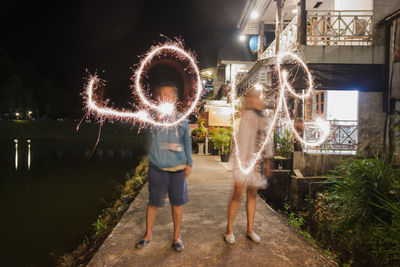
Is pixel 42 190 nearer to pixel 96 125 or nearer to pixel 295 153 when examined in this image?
pixel 295 153

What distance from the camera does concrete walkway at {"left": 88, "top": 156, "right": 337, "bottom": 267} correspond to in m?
3.05

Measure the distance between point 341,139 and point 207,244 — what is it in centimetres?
770

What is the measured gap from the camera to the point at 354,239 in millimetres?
4770

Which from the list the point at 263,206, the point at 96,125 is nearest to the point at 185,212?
the point at 263,206

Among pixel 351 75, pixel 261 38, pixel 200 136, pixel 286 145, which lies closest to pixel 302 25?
pixel 351 75

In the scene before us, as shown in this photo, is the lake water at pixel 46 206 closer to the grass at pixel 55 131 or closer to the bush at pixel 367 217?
the bush at pixel 367 217

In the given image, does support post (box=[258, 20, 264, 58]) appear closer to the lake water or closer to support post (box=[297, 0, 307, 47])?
support post (box=[297, 0, 307, 47])

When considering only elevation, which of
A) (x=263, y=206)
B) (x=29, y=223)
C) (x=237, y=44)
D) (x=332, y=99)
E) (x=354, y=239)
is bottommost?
(x=29, y=223)

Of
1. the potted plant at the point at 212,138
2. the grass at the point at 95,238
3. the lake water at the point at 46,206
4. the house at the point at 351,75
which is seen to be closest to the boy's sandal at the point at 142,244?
the grass at the point at 95,238

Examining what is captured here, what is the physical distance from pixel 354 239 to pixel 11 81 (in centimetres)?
4764

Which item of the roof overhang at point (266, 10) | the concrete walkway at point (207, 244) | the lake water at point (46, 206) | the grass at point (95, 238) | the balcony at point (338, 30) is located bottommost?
the lake water at point (46, 206)

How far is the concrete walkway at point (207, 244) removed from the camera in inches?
120

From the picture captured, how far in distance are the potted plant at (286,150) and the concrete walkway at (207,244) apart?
3.85 m

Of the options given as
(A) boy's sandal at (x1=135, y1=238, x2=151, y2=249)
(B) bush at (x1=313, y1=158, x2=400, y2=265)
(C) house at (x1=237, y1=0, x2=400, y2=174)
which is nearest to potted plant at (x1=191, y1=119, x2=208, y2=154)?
(C) house at (x1=237, y1=0, x2=400, y2=174)
